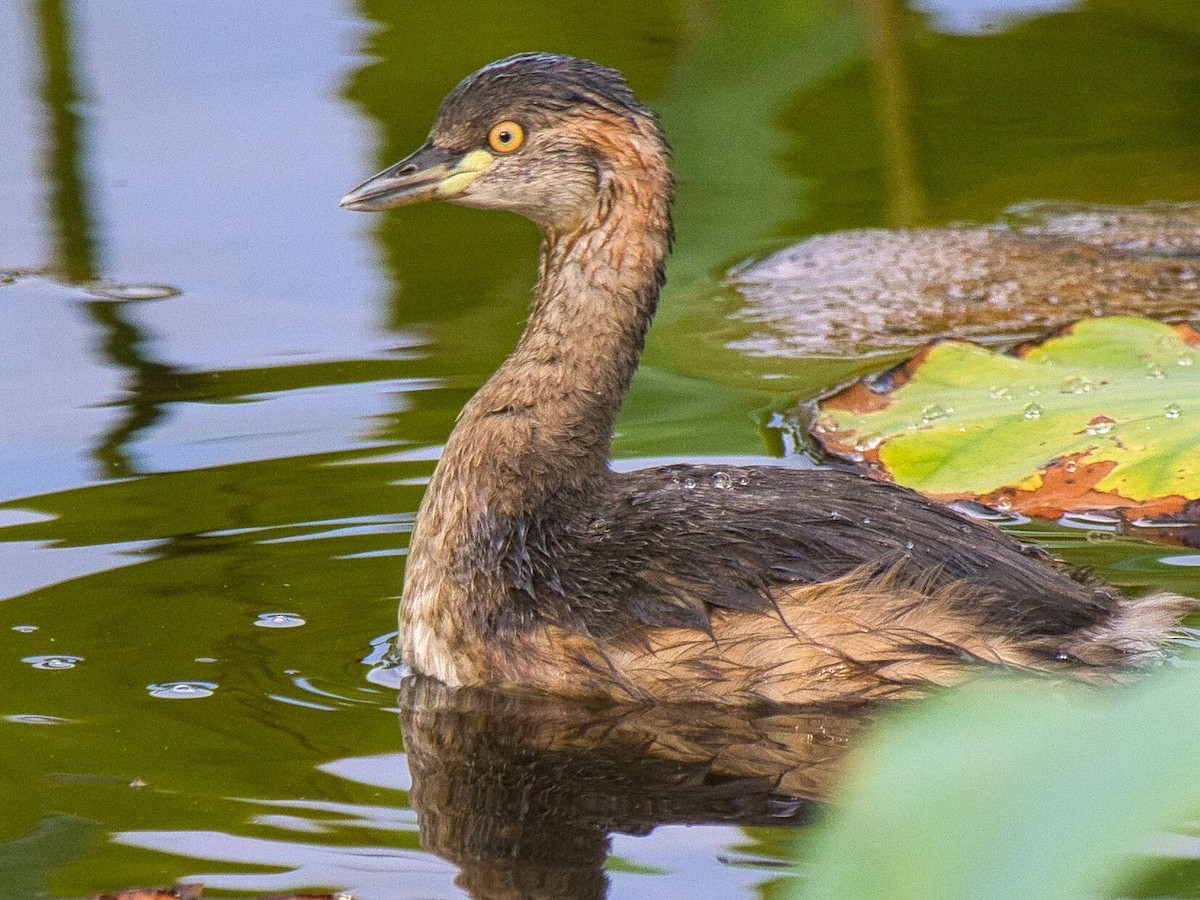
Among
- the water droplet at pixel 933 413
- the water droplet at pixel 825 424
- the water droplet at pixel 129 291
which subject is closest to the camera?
the water droplet at pixel 933 413

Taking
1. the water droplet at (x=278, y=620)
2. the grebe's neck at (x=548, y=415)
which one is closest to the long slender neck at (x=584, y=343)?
the grebe's neck at (x=548, y=415)

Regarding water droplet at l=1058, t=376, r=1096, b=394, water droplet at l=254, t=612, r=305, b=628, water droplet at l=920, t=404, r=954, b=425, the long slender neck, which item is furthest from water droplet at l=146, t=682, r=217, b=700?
water droplet at l=1058, t=376, r=1096, b=394

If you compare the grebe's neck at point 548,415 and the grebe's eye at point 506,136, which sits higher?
the grebe's eye at point 506,136

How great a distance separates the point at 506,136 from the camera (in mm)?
4406

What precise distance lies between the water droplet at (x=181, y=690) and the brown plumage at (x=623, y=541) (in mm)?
449

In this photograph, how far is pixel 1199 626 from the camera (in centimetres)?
388

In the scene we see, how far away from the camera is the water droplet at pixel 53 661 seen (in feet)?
12.8

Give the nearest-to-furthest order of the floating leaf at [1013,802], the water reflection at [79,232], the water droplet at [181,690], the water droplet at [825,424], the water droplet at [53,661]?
1. the floating leaf at [1013,802]
2. the water droplet at [181,690]
3. the water droplet at [53,661]
4. the water droplet at [825,424]
5. the water reflection at [79,232]

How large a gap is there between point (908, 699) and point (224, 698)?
1376mm

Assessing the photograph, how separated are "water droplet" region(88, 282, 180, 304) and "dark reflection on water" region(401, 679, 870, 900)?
336cm

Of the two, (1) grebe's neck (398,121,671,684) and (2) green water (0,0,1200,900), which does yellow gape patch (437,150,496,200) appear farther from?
(2) green water (0,0,1200,900)

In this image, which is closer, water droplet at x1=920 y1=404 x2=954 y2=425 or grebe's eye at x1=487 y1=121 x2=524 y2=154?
grebe's eye at x1=487 y1=121 x2=524 y2=154

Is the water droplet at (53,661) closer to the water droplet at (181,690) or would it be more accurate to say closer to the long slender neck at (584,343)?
the water droplet at (181,690)

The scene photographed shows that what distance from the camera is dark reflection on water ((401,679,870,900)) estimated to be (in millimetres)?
3002
